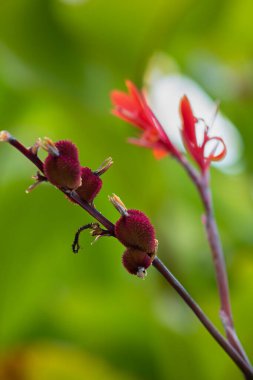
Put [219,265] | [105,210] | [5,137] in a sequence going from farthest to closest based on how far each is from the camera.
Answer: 1. [105,210]
2. [219,265]
3. [5,137]

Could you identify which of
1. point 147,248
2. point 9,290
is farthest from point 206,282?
point 147,248

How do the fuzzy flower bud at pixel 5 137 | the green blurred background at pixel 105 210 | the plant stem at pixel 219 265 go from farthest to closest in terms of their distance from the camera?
the green blurred background at pixel 105 210 → the plant stem at pixel 219 265 → the fuzzy flower bud at pixel 5 137

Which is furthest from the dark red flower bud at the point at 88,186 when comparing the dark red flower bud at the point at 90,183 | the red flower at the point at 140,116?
the red flower at the point at 140,116

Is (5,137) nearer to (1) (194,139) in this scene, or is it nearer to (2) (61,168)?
(2) (61,168)

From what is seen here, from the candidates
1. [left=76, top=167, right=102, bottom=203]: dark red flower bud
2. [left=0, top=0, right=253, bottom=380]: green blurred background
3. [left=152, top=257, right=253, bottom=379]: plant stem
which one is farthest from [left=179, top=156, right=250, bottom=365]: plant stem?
[left=0, top=0, right=253, bottom=380]: green blurred background

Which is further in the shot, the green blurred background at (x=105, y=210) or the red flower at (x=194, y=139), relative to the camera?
the green blurred background at (x=105, y=210)

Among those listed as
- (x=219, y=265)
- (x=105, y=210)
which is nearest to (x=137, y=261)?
(x=219, y=265)

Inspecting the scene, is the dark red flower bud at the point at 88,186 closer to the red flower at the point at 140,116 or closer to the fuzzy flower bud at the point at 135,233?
the fuzzy flower bud at the point at 135,233
